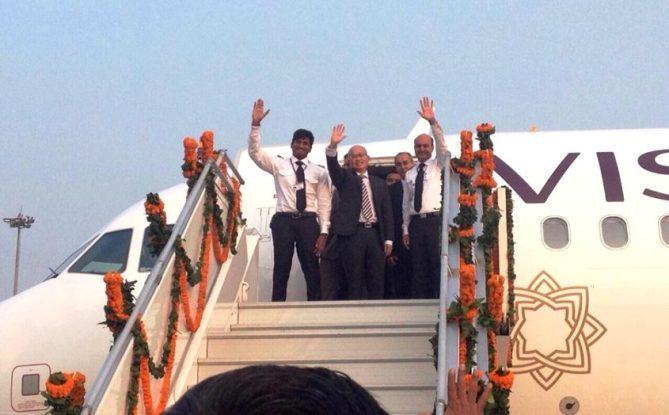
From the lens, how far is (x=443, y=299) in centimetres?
637

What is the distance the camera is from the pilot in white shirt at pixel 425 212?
8656mm

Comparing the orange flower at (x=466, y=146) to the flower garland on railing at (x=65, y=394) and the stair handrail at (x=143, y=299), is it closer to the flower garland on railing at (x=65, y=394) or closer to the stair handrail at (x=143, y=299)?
the stair handrail at (x=143, y=299)

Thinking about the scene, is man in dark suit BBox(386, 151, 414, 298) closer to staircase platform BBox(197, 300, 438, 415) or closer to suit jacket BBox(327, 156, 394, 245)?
suit jacket BBox(327, 156, 394, 245)

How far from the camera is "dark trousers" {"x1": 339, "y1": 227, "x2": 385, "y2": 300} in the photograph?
8.53m

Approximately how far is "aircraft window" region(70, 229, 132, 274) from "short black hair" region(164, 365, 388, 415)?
27.5ft

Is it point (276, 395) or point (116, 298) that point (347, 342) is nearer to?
point (116, 298)

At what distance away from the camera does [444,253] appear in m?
6.65

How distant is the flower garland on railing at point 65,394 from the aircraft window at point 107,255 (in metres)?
3.84

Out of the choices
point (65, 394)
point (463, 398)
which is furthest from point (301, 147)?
point (463, 398)

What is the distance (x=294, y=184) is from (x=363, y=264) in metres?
1.04

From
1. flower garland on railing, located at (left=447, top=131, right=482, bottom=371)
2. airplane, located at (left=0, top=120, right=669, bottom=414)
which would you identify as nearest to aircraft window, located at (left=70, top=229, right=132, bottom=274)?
airplane, located at (left=0, top=120, right=669, bottom=414)

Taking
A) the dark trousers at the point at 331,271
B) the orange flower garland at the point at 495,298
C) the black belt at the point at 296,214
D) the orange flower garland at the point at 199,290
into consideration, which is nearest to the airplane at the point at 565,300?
the dark trousers at the point at 331,271

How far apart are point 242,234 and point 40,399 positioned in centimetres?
235

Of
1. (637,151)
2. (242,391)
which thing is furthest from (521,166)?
(242,391)
